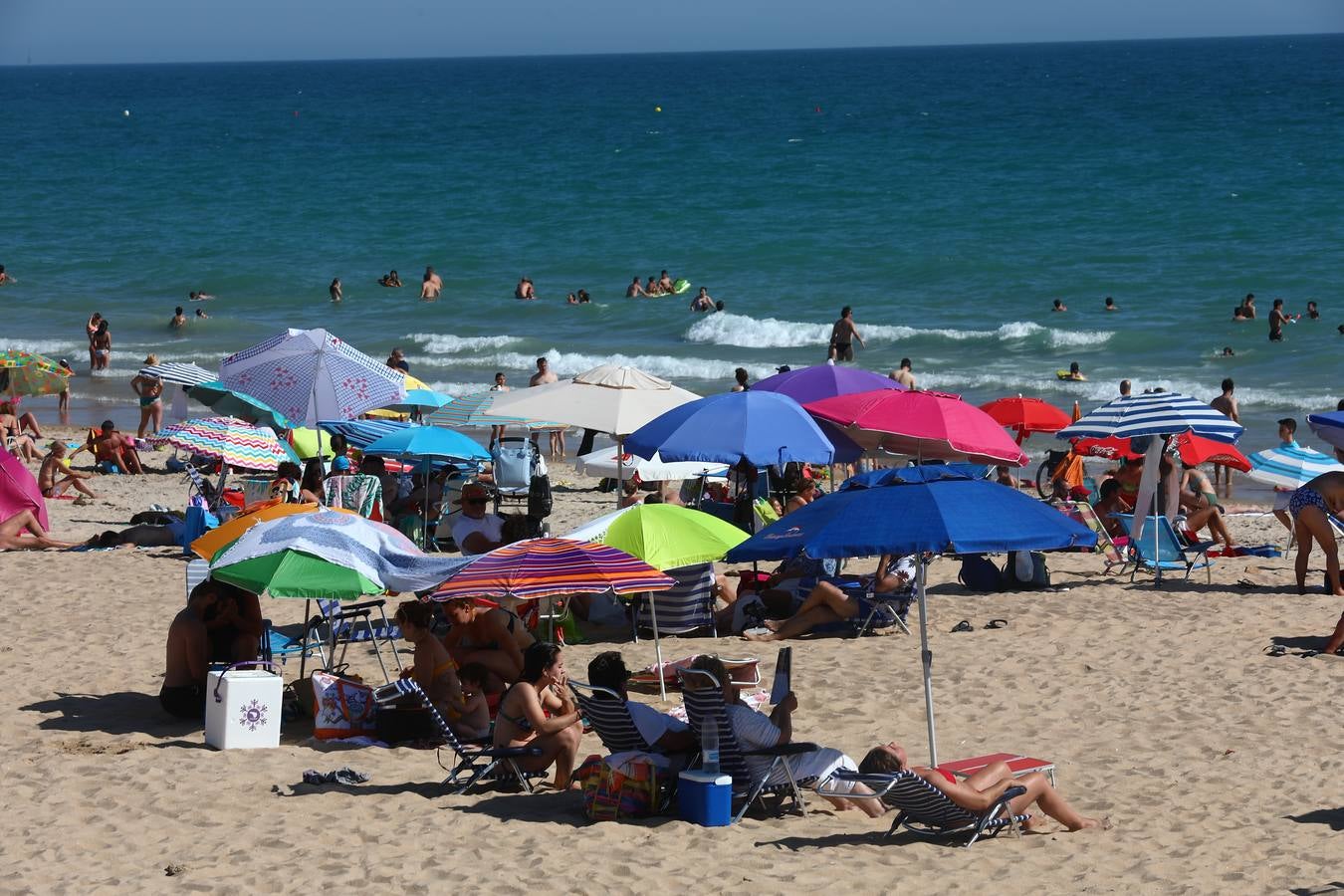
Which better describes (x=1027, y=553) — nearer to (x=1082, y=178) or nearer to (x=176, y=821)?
(x=176, y=821)

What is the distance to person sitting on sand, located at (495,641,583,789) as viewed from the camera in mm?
6836

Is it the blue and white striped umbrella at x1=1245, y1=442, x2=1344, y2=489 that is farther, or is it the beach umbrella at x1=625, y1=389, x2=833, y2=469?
the blue and white striped umbrella at x1=1245, y1=442, x2=1344, y2=489

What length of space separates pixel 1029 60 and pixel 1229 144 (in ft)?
244

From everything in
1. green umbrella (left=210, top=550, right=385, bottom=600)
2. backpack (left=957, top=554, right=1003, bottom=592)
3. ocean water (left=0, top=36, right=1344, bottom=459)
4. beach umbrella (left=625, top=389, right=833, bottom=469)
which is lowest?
backpack (left=957, top=554, right=1003, bottom=592)

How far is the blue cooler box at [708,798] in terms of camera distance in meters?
6.43

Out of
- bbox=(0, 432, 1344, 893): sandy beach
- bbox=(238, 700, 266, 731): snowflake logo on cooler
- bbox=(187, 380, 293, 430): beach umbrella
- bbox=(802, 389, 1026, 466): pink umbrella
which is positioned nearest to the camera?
bbox=(0, 432, 1344, 893): sandy beach

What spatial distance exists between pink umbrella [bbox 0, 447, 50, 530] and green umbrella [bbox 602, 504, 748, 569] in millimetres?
5483

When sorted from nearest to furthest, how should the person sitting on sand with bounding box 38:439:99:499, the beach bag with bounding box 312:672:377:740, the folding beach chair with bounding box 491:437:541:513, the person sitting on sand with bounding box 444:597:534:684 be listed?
the beach bag with bounding box 312:672:377:740 < the person sitting on sand with bounding box 444:597:534:684 < the folding beach chair with bounding box 491:437:541:513 < the person sitting on sand with bounding box 38:439:99:499

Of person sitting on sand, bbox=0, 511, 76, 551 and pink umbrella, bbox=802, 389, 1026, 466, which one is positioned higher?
pink umbrella, bbox=802, 389, 1026, 466

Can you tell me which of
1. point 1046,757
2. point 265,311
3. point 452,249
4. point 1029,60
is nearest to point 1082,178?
point 452,249

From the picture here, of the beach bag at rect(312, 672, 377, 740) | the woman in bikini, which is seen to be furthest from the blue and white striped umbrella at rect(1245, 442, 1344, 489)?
the woman in bikini

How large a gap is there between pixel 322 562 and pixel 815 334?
23.1m

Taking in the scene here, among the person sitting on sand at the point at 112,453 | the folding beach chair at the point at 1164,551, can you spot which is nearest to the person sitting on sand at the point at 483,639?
the folding beach chair at the point at 1164,551

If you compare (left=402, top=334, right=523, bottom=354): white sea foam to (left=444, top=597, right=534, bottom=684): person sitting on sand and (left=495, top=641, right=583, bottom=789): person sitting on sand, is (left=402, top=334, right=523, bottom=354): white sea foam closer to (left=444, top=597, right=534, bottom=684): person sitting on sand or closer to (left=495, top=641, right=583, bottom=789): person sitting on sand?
(left=444, top=597, right=534, bottom=684): person sitting on sand
